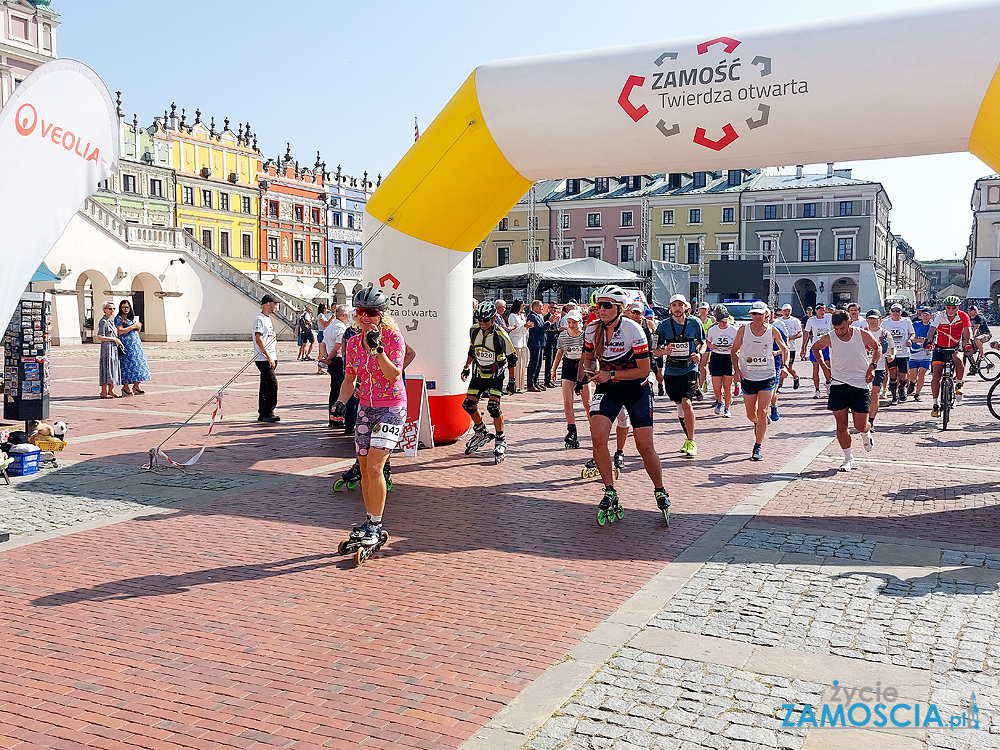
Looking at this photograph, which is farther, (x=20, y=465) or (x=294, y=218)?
(x=294, y=218)

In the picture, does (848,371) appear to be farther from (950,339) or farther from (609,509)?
(950,339)

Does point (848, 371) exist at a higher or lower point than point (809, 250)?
lower

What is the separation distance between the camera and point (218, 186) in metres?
64.6

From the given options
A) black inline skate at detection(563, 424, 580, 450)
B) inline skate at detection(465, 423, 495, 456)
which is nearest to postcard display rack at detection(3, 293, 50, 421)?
inline skate at detection(465, 423, 495, 456)

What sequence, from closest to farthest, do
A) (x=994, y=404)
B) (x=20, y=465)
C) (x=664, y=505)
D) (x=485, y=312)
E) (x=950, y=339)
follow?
(x=664, y=505), (x=20, y=465), (x=485, y=312), (x=994, y=404), (x=950, y=339)

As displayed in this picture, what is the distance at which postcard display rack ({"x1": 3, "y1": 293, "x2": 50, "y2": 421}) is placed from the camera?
12133 millimetres

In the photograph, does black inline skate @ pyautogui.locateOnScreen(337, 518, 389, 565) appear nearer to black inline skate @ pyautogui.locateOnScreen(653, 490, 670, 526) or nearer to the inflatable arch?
black inline skate @ pyautogui.locateOnScreen(653, 490, 670, 526)

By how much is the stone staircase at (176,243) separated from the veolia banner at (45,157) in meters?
35.4

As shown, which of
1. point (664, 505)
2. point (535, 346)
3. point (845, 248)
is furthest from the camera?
point (845, 248)

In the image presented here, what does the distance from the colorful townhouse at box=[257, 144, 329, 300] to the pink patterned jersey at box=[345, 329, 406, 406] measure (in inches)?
2217

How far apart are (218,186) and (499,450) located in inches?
2346

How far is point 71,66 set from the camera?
17.2 feet

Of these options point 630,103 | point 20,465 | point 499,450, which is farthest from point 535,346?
point 20,465

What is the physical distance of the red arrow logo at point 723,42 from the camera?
323 inches
